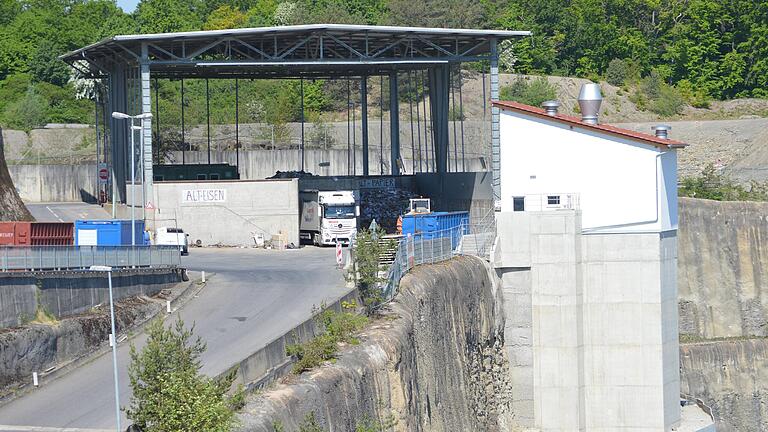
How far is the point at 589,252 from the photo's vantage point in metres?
53.2

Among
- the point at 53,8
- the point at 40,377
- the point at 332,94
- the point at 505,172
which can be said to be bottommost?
the point at 40,377

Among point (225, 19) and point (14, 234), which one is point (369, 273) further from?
point (225, 19)

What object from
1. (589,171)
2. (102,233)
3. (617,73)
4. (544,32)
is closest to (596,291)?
(589,171)

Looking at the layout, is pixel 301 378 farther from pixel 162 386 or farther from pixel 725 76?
pixel 725 76

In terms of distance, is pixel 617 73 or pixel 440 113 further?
pixel 617 73

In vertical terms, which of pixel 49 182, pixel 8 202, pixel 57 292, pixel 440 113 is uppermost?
pixel 440 113

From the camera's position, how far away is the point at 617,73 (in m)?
125

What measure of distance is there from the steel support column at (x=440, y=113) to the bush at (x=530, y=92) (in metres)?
37.6

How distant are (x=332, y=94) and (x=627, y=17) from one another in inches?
1264

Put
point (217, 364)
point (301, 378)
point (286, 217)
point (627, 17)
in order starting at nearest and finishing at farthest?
point (301, 378), point (217, 364), point (286, 217), point (627, 17)

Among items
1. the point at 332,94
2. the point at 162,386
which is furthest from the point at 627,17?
the point at 162,386

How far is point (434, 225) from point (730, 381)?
25339mm

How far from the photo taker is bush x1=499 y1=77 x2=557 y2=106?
11375cm

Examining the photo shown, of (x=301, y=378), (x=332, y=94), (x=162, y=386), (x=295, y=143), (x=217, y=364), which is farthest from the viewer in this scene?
(x=332, y=94)
